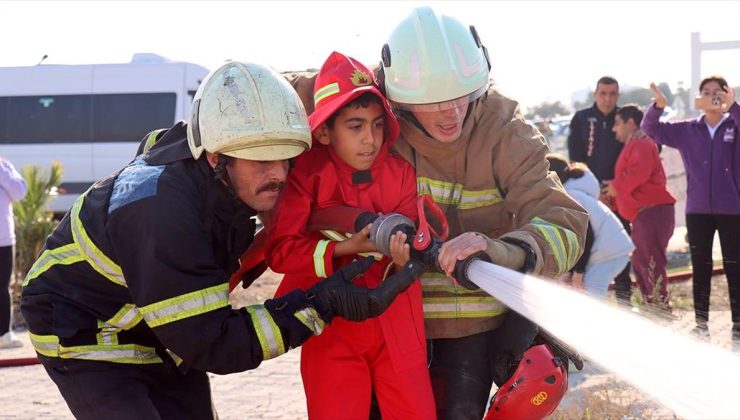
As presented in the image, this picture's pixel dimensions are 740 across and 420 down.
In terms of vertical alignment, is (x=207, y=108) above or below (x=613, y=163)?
above

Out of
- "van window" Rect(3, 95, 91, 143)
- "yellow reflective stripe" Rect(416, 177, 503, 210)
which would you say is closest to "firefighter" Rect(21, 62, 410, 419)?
"yellow reflective stripe" Rect(416, 177, 503, 210)

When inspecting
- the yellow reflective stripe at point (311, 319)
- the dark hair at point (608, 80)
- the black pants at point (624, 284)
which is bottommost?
the black pants at point (624, 284)

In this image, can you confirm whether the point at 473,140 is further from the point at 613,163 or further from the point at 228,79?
the point at 613,163

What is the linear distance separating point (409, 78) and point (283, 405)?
339 centimetres

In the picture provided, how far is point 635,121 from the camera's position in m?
9.41

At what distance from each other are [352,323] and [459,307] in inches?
17.3

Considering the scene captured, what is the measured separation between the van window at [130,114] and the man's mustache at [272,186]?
15141 mm

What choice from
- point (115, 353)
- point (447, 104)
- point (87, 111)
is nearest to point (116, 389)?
point (115, 353)

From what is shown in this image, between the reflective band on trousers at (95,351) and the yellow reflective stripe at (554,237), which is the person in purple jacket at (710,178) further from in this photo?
the reflective band on trousers at (95,351)

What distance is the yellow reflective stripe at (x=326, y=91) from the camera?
146 inches

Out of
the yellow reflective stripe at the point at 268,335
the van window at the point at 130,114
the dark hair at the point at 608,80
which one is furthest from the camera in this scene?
the van window at the point at 130,114

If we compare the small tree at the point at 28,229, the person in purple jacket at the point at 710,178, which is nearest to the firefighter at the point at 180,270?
the person in purple jacket at the point at 710,178

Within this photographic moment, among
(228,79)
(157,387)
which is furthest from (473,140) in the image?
(157,387)

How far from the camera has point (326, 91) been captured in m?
3.74
